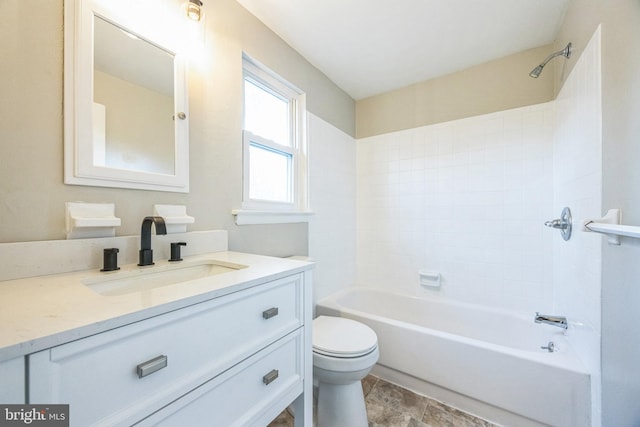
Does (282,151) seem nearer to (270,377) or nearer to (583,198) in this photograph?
(270,377)

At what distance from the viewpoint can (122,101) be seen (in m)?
0.98

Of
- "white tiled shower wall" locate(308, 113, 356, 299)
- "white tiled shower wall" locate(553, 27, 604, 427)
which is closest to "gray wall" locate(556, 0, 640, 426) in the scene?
"white tiled shower wall" locate(553, 27, 604, 427)

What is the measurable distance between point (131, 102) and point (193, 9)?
55 centimetres

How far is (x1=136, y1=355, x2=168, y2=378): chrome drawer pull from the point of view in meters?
0.52

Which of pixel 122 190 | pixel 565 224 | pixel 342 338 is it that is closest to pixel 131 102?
pixel 122 190

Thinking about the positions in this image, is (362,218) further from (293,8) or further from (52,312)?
(52,312)

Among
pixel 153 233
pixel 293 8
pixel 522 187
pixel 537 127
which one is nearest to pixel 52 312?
pixel 153 233

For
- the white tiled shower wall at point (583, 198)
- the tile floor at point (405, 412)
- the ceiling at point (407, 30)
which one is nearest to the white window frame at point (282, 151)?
the ceiling at point (407, 30)

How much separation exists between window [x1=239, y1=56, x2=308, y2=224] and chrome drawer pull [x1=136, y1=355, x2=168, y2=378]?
92 cm

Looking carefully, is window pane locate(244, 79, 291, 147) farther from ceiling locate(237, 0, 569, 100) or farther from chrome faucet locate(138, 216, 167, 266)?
chrome faucet locate(138, 216, 167, 266)

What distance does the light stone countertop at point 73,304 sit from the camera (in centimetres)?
40

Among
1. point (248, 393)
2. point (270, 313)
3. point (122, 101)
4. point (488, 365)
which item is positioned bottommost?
point (488, 365)

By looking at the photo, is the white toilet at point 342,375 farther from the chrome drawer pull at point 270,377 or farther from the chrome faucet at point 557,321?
the chrome faucet at point 557,321

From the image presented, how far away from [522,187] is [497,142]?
40 cm
